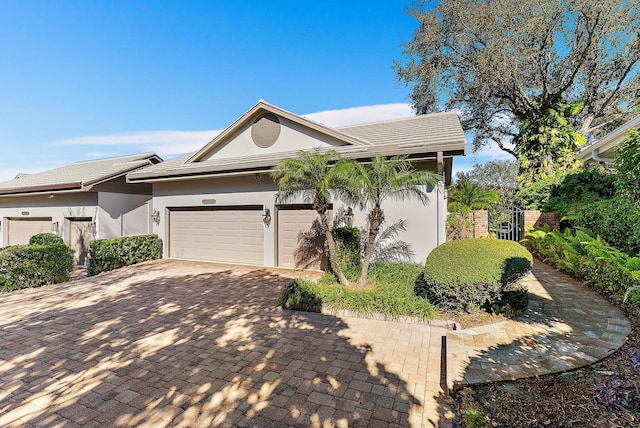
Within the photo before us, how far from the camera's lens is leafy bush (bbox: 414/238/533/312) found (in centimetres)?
512

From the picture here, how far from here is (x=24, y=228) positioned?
575 inches

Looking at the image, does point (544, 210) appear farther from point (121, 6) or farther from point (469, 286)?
point (121, 6)

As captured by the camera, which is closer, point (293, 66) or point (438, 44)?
point (293, 66)

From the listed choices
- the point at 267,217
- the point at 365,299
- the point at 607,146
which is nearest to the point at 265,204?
the point at 267,217

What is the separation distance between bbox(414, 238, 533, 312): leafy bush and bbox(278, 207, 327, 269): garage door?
174 inches

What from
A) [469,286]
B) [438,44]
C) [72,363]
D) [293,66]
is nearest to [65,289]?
[72,363]

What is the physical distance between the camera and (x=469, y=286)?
5.17 metres

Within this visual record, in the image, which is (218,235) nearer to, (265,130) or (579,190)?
(265,130)

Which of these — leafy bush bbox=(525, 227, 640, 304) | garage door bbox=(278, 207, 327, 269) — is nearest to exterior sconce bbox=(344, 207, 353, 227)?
garage door bbox=(278, 207, 327, 269)

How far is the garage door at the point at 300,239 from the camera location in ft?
31.3

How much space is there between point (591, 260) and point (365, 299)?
551 cm

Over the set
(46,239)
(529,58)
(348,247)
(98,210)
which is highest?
(529,58)

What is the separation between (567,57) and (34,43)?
73.5 feet

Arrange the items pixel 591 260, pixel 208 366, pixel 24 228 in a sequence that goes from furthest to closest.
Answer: pixel 24 228
pixel 591 260
pixel 208 366
